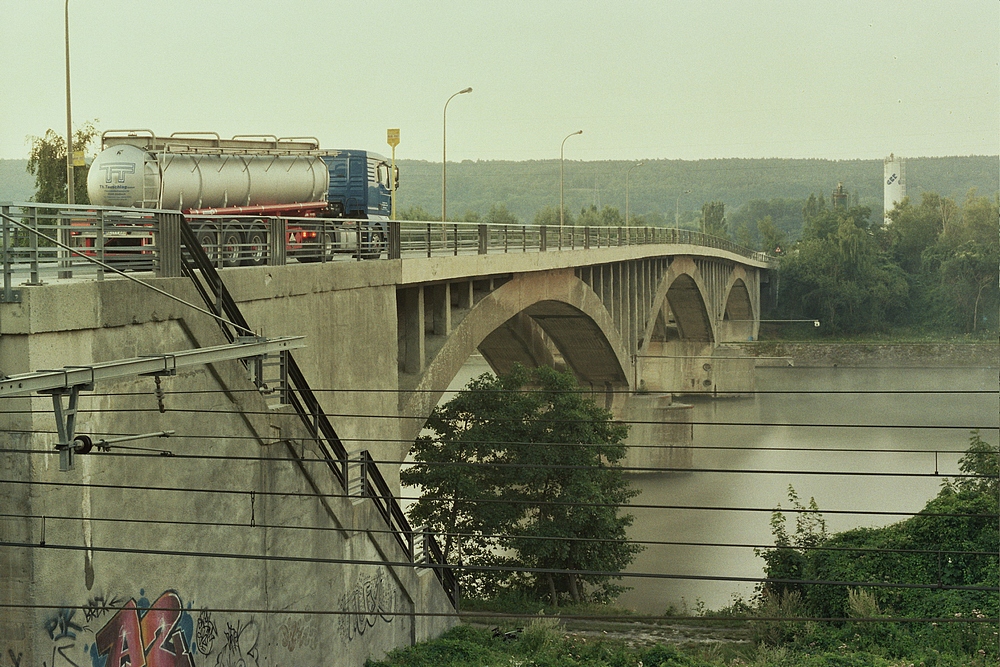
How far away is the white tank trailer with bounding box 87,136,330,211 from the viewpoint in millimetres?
20688

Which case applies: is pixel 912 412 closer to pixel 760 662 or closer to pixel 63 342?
pixel 760 662

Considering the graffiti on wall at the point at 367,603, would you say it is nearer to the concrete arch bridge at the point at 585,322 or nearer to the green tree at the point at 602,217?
the concrete arch bridge at the point at 585,322

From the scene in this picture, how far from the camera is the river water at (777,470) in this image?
3301cm

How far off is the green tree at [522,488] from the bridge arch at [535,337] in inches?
75.4

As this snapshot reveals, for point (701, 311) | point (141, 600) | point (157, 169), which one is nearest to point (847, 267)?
point (701, 311)

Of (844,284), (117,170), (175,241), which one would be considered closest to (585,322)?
(117,170)

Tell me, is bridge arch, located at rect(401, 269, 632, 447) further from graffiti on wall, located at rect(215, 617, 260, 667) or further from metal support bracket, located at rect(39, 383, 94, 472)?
metal support bracket, located at rect(39, 383, 94, 472)

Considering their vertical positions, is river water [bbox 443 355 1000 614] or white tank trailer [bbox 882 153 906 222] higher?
white tank trailer [bbox 882 153 906 222]

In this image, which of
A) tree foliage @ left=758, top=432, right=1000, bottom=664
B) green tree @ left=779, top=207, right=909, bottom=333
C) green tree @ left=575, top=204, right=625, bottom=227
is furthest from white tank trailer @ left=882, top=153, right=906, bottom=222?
tree foliage @ left=758, top=432, right=1000, bottom=664

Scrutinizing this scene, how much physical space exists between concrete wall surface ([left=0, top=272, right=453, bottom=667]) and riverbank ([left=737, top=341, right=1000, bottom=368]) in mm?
75687

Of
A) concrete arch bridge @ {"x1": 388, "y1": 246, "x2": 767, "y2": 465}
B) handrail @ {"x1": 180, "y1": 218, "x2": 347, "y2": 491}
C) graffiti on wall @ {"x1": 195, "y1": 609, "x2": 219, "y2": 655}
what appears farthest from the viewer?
concrete arch bridge @ {"x1": 388, "y1": 246, "x2": 767, "y2": 465}

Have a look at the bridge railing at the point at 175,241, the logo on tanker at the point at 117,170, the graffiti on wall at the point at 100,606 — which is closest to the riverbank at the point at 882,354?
the bridge railing at the point at 175,241

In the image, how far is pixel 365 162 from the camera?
3000 cm

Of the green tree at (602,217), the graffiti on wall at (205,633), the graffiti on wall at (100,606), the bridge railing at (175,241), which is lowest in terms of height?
the graffiti on wall at (205,633)
